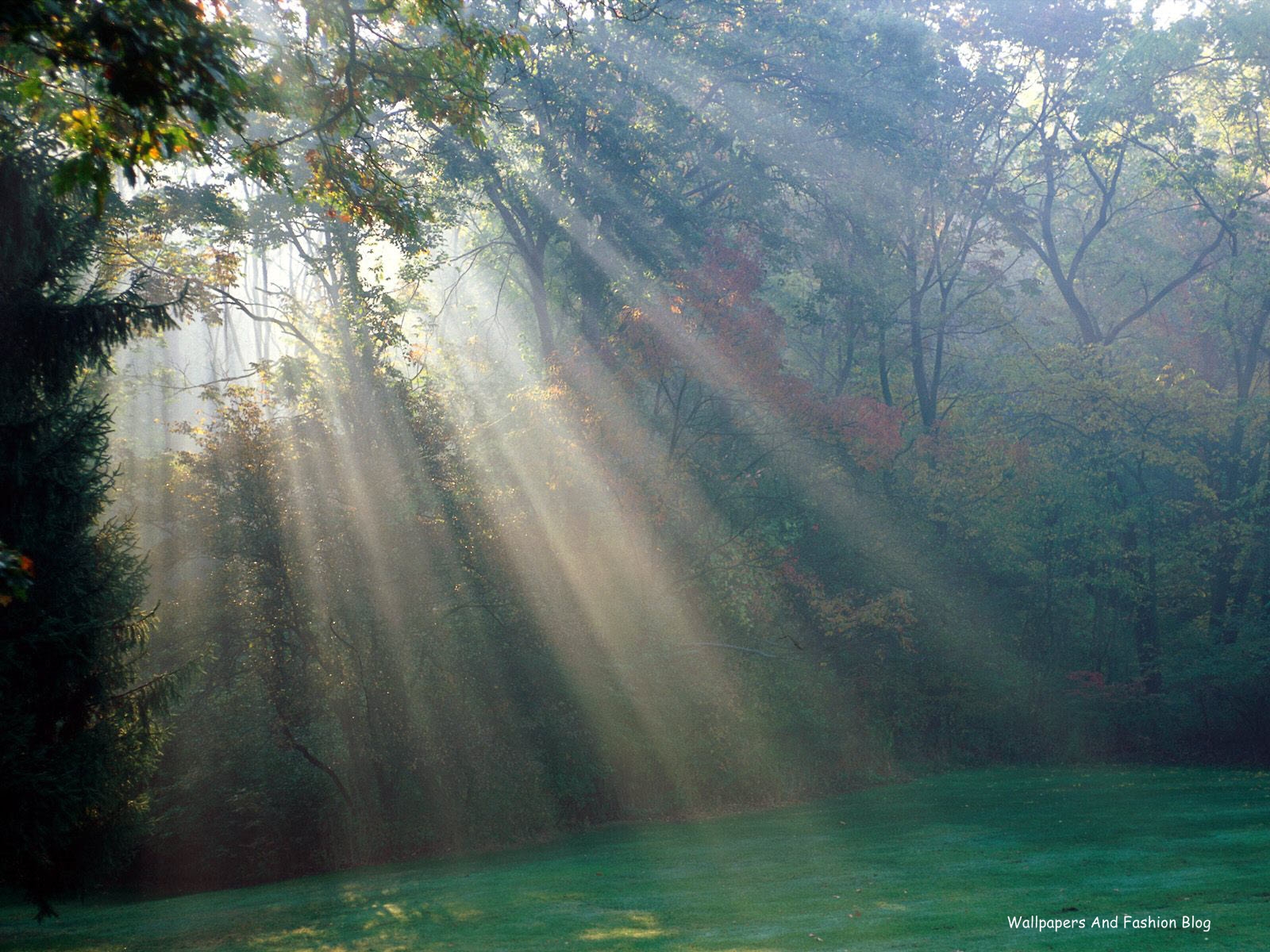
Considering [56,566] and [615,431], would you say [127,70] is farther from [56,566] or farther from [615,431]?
[615,431]

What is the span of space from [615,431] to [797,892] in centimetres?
1203

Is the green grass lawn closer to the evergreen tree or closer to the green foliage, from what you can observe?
the evergreen tree

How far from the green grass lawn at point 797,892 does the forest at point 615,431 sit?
189cm

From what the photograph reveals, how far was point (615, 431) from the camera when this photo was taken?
73.5ft

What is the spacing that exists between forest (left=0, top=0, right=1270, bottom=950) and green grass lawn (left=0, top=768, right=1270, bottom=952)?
1.89 metres

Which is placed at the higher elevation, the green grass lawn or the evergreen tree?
the evergreen tree

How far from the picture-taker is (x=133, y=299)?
10898 millimetres

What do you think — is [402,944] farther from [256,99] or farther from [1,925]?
[256,99]

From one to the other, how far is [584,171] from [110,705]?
1850 cm

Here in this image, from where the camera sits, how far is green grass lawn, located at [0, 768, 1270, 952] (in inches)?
372

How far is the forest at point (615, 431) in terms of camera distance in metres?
10.5

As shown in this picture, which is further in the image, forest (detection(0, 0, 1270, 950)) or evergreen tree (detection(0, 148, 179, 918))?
forest (detection(0, 0, 1270, 950))

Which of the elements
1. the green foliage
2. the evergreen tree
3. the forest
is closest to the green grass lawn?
the forest

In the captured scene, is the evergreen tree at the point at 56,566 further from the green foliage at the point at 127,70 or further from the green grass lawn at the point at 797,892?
the green foliage at the point at 127,70
